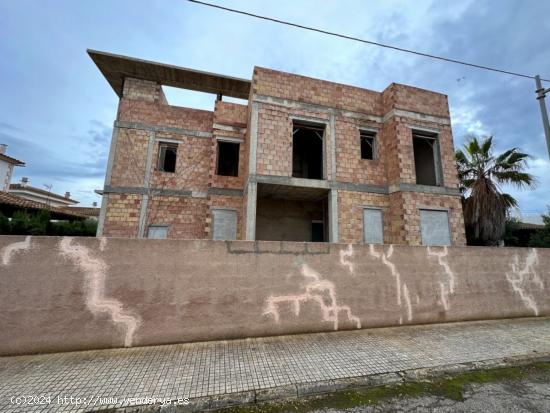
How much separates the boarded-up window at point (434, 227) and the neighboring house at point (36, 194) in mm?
33248

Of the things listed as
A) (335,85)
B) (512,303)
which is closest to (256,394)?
(512,303)

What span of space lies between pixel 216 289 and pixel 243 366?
1161 millimetres

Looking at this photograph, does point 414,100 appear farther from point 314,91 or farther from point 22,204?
point 22,204

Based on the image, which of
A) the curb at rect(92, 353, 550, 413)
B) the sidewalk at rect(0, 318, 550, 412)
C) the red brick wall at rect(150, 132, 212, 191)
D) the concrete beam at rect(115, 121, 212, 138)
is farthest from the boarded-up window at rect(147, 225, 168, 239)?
the curb at rect(92, 353, 550, 413)

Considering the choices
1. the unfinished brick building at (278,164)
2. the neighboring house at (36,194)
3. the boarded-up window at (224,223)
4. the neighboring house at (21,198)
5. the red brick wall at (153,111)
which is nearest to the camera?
the unfinished brick building at (278,164)

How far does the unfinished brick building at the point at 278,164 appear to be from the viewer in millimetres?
8320

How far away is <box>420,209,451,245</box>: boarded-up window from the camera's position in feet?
27.2

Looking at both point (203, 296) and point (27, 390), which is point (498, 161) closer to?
point (203, 296)

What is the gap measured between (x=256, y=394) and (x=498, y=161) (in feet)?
50.4

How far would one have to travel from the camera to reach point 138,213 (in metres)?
9.27

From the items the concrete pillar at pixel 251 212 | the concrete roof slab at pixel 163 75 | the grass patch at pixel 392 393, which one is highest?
the concrete roof slab at pixel 163 75

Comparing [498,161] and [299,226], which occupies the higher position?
[498,161]

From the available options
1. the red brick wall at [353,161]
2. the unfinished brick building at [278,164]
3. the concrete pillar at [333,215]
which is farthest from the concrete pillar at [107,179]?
the red brick wall at [353,161]

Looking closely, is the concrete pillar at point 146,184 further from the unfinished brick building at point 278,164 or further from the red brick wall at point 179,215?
the red brick wall at point 179,215
